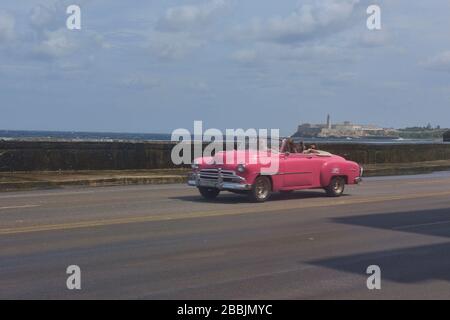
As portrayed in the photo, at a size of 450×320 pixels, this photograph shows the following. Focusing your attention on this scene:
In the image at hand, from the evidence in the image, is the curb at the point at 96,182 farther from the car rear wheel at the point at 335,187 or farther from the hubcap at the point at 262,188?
the hubcap at the point at 262,188

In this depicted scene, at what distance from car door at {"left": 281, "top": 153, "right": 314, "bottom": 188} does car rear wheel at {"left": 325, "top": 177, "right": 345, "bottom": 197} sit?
0.90 m

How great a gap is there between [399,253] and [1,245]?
598 centimetres

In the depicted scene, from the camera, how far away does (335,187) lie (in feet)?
66.1

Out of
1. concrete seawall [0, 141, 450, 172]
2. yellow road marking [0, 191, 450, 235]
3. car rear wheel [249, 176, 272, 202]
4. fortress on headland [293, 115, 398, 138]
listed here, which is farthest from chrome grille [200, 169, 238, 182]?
fortress on headland [293, 115, 398, 138]

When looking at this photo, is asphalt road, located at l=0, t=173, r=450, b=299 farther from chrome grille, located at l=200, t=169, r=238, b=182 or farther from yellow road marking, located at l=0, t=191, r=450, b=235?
chrome grille, located at l=200, t=169, r=238, b=182

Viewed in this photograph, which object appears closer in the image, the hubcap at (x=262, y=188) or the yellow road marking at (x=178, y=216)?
the yellow road marking at (x=178, y=216)

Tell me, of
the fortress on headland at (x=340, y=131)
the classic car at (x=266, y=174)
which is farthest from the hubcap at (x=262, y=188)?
the fortress on headland at (x=340, y=131)

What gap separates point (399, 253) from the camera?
36.0 ft

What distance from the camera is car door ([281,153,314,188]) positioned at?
1870 centimetres

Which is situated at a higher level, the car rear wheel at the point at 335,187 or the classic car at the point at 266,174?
the classic car at the point at 266,174

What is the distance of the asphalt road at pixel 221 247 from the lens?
846 centimetres

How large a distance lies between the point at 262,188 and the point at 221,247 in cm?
704

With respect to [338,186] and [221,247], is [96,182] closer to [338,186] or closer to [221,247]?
[338,186]

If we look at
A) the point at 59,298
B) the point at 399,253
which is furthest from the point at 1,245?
the point at 399,253
